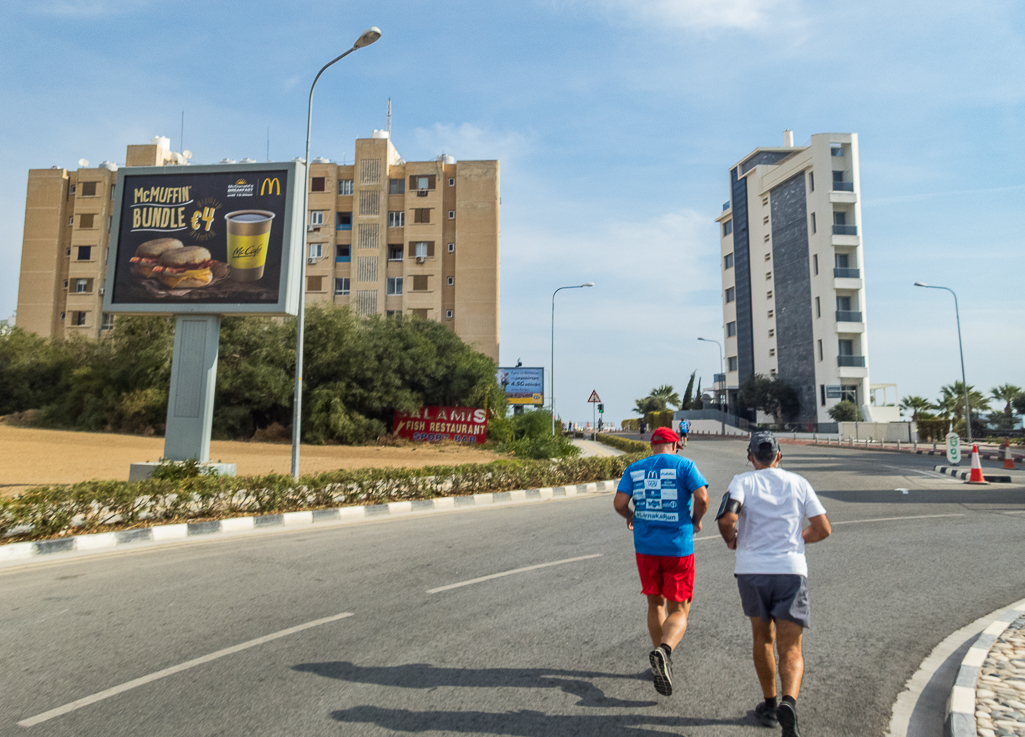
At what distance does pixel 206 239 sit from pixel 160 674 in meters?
15.4

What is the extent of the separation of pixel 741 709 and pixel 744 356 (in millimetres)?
71964

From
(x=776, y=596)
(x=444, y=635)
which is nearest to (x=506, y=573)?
(x=444, y=635)

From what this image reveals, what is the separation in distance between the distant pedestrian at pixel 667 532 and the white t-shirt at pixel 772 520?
1.57ft

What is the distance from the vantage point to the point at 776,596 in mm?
3854

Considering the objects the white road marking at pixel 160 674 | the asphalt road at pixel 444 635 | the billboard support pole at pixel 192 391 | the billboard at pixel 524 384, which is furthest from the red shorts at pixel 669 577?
the billboard at pixel 524 384

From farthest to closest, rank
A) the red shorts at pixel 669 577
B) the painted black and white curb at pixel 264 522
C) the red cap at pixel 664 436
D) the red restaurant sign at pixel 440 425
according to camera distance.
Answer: the red restaurant sign at pixel 440 425 → the painted black and white curb at pixel 264 522 → the red cap at pixel 664 436 → the red shorts at pixel 669 577

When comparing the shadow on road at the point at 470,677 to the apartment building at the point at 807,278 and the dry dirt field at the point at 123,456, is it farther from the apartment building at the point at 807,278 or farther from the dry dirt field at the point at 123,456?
the apartment building at the point at 807,278

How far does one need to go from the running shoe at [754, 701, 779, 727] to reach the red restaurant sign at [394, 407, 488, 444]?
32.4 m

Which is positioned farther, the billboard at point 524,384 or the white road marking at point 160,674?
the billboard at point 524,384

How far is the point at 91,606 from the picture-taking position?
6297 millimetres

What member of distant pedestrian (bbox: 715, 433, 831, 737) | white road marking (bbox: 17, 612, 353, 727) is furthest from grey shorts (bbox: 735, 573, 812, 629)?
white road marking (bbox: 17, 612, 353, 727)

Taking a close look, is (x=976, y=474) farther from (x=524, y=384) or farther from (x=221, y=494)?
(x=524, y=384)

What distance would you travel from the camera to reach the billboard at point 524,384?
2140 inches

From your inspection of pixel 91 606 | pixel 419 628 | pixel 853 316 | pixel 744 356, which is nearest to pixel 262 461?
pixel 91 606
